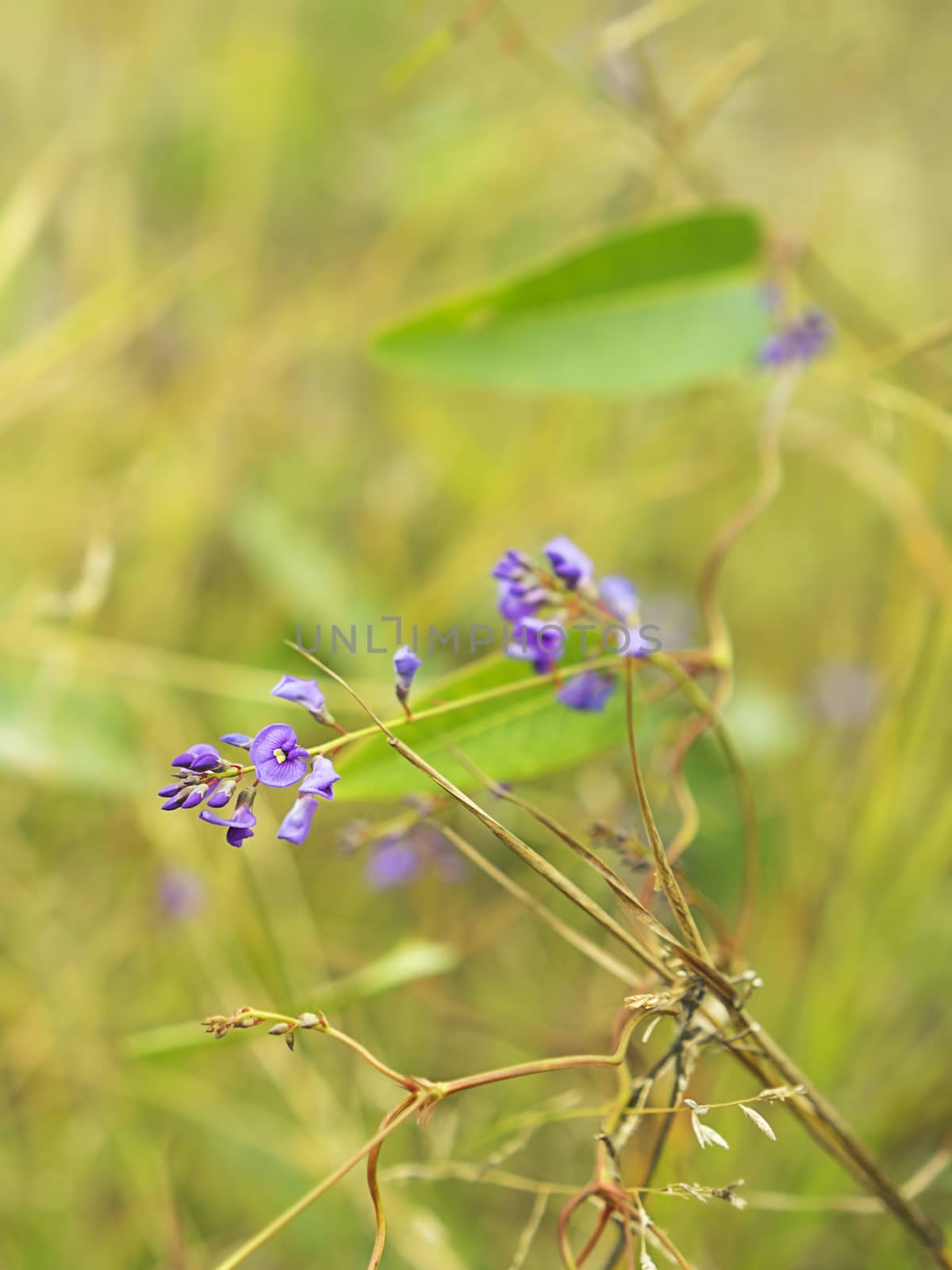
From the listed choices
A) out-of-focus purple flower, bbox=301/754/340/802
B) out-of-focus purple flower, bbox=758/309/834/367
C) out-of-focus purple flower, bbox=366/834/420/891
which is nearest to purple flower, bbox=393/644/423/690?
out-of-focus purple flower, bbox=301/754/340/802

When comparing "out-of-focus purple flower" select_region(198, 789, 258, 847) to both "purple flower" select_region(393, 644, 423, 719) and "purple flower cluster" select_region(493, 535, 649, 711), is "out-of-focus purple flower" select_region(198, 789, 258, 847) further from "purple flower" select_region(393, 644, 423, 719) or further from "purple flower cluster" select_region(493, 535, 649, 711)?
"purple flower cluster" select_region(493, 535, 649, 711)

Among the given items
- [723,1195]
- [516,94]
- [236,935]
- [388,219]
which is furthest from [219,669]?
[516,94]

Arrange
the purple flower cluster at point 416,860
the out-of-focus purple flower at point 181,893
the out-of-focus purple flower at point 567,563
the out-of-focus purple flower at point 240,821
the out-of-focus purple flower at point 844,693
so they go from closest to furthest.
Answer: the out-of-focus purple flower at point 240,821
the out-of-focus purple flower at point 567,563
the purple flower cluster at point 416,860
the out-of-focus purple flower at point 181,893
the out-of-focus purple flower at point 844,693

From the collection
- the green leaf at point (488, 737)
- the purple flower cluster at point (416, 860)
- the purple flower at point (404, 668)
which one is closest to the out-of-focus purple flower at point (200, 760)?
the purple flower at point (404, 668)

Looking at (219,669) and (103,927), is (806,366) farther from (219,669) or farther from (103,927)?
(103,927)

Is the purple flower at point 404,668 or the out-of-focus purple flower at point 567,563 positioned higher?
the out-of-focus purple flower at point 567,563

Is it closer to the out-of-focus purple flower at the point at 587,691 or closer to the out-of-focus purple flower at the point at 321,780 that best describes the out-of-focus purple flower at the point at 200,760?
the out-of-focus purple flower at the point at 321,780
